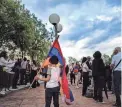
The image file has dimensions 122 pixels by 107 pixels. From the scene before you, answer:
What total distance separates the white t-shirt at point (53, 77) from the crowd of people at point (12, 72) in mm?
7434

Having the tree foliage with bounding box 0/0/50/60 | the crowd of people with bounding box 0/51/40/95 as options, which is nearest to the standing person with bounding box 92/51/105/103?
the crowd of people with bounding box 0/51/40/95

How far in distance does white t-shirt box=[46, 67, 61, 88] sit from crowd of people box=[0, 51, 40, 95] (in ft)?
24.4

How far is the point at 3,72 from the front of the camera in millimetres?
17000

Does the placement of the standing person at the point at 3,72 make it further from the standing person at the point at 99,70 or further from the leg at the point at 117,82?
the leg at the point at 117,82

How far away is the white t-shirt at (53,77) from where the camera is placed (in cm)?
929

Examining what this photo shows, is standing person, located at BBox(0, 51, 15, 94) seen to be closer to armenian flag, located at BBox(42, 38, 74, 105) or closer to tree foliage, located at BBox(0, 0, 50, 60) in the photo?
armenian flag, located at BBox(42, 38, 74, 105)

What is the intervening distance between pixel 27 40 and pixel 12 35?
317cm

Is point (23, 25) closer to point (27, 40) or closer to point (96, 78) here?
point (27, 40)

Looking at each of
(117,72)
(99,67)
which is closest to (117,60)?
(117,72)

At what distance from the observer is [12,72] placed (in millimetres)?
19875

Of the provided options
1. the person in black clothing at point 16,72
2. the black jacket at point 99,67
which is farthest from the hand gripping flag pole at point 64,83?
the person in black clothing at point 16,72

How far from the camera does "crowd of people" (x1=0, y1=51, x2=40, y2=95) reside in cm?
1716

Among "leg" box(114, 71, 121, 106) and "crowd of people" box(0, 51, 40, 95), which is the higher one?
"crowd of people" box(0, 51, 40, 95)

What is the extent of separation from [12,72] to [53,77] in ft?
35.5
